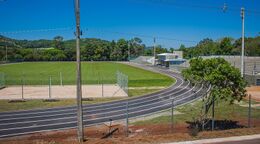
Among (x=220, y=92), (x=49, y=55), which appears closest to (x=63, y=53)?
(x=49, y=55)

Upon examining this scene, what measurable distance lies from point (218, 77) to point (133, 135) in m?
6.23

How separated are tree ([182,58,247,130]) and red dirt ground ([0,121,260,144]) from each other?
2226 millimetres

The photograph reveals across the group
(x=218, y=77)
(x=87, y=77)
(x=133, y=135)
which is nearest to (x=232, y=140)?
(x=218, y=77)

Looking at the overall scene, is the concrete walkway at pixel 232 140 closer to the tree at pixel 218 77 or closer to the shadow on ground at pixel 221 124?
the tree at pixel 218 77

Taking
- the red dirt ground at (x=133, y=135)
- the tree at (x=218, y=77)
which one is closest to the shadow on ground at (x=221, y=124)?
the red dirt ground at (x=133, y=135)

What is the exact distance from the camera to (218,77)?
16781 millimetres

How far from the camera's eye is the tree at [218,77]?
55.5 feet

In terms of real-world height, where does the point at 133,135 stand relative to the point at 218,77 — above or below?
below

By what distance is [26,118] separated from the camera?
2594 centimetres

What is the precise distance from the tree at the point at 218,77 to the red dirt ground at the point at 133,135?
7.30ft

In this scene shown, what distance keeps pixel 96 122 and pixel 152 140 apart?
10.9m

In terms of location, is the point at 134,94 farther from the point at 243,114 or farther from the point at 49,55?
the point at 49,55

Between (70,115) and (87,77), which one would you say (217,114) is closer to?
(70,115)

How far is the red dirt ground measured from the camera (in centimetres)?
1395
